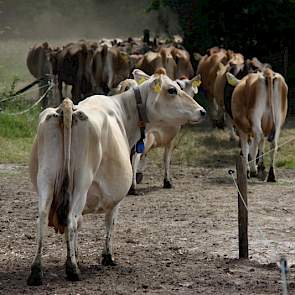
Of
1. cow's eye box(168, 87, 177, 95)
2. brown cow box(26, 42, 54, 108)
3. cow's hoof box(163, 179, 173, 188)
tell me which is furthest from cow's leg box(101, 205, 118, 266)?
brown cow box(26, 42, 54, 108)

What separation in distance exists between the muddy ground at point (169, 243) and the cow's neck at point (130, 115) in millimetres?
1161

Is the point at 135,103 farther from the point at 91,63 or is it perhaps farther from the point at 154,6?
the point at 154,6

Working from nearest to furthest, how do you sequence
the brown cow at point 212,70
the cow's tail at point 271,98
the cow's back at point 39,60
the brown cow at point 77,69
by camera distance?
the cow's tail at point 271,98
the brown cow at point 212,70
the brown cow at point 77,69
the cow's back at point 39,60

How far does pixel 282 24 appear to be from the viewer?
26.2m

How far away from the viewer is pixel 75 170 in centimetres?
823

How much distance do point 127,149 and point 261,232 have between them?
2.36 m

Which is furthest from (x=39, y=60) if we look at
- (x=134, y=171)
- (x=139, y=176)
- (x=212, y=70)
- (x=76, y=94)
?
(x=134, y=171)

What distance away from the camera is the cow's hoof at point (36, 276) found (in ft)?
26.4

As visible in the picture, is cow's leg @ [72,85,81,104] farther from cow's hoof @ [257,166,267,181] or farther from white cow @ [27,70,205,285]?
white cow @ [27,70,205,285]

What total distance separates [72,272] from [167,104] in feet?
8.04

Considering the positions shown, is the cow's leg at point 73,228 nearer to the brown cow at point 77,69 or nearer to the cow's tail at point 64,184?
the cow's tail at point 64,184

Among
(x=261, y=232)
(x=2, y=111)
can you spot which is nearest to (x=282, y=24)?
(x=2, y=111)

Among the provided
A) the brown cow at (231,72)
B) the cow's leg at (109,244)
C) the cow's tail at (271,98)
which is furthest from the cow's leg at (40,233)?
the brown cow at (231,72)

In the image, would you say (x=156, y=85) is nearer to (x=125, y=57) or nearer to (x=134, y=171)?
(x=134, y=171)
